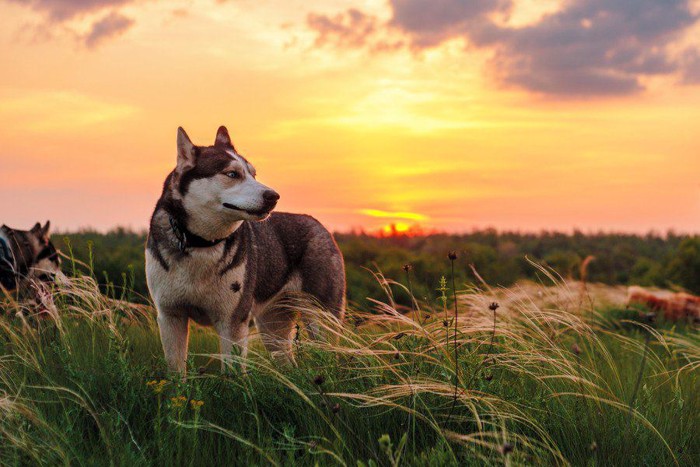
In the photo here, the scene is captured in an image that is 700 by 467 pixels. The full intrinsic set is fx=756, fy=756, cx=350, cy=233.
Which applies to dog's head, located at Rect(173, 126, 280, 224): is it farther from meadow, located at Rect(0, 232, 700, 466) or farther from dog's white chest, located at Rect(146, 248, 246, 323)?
meadow, located at Rect(0, 232, 700, 466)

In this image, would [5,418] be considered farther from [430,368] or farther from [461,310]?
[461,310]

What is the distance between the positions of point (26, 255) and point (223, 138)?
10.5 feet

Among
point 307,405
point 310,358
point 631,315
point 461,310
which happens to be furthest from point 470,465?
point 631,315

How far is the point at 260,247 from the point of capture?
6.34m

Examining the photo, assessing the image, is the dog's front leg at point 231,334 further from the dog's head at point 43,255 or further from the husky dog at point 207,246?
the dog's head at point 43,255

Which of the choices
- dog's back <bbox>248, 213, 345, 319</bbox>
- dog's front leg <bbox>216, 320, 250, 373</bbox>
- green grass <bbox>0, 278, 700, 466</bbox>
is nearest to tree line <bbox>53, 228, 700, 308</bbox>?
dog's back <bbox>248, 213, 345, 319</bbox>

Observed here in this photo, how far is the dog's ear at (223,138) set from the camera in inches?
239

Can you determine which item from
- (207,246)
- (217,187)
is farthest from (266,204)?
(207,246)

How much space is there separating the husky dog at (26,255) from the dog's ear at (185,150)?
3.14 metres

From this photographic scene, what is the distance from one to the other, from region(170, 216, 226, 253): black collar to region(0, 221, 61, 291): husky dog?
296 cm

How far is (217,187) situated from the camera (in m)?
5.39

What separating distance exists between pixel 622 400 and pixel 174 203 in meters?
3.46

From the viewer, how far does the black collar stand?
5.54 meters

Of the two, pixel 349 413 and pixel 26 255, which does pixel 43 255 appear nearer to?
pixel 26 255
